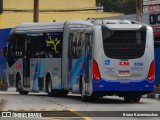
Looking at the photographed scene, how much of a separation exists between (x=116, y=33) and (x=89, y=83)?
2187 millimetres

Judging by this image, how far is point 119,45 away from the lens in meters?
23.3

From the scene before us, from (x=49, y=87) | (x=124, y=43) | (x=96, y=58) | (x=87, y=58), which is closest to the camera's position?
(x=96, y=58)

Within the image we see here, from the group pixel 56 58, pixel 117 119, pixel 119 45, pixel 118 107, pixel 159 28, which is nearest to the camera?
pixel 117 119

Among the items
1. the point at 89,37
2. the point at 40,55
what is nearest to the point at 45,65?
the point at 40,55

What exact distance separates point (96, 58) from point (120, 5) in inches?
2876

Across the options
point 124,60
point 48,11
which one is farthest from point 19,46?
point 48,11

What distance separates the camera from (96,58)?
23.0 meters

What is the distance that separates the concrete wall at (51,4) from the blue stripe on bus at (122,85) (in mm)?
47177

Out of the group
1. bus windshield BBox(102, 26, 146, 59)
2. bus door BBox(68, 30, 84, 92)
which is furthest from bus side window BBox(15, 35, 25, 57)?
bus windshield BBox(102, 26, 146, 59)

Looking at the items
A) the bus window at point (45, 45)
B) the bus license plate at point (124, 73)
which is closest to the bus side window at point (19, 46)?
the bus window at point (45, 45)

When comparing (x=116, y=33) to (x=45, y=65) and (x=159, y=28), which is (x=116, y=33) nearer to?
(x=45, y=65)

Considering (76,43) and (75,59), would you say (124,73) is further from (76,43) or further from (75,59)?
(76,43)

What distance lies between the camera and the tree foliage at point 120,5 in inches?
3686

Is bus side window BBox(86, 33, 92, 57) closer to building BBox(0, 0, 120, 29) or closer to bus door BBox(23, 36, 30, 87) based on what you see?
bus door BBox(23, 36, 30, 87)
